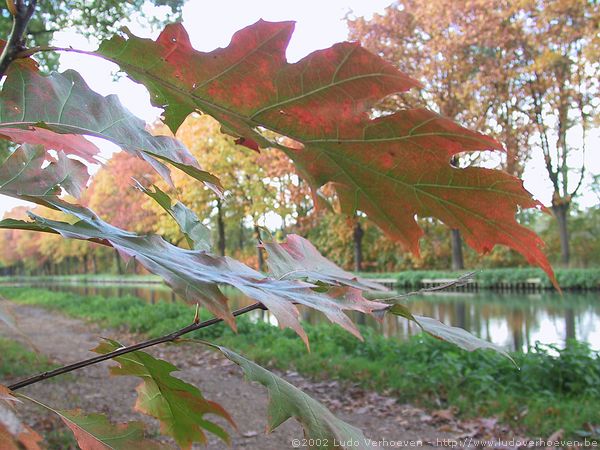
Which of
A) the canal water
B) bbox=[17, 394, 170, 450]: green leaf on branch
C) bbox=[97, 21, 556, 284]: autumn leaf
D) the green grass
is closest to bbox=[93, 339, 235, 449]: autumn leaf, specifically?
bbox=[17, 394, 170, 450]: green leaf on branch

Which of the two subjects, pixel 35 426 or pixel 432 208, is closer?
pixel 432 208

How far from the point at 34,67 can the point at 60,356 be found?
820 cm

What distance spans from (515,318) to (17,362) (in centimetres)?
953

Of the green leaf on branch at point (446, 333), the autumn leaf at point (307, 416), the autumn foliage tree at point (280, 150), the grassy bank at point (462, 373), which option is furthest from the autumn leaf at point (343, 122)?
the grassy bank at point (462, 373)

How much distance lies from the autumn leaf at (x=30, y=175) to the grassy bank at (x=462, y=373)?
4198mm

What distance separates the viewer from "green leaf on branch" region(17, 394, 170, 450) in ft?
2.65

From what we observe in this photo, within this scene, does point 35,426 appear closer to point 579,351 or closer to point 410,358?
point 410,358

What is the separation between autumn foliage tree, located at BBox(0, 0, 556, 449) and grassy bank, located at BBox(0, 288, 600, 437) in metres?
3.96

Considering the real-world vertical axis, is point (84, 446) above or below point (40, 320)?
above

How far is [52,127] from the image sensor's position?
75cm

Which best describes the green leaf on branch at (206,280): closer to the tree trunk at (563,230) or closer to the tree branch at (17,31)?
the tree branch at (17,31)

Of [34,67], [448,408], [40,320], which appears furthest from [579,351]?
[40,320]

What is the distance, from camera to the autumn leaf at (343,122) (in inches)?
25.8

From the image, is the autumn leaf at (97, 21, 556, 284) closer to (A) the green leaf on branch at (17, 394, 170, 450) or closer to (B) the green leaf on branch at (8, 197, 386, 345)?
(B) the green leaf on branch at (8, 197, 386, 345)
